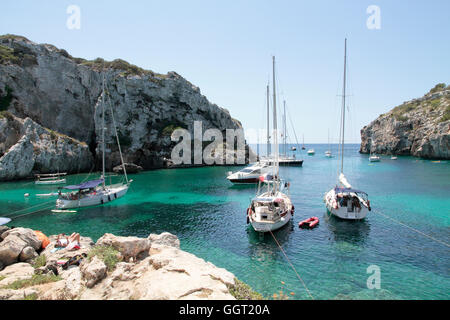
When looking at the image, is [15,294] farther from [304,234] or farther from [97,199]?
[97,199]

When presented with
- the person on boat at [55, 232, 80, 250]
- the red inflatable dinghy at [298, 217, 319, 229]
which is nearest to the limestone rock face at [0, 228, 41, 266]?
the person on boat at [55, 232, 80, 250]

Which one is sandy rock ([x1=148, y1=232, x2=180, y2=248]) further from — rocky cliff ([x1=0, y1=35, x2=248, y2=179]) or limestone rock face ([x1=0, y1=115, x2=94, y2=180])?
rocky cliff ([x1=0, y1=35, x2=248, y2=179])

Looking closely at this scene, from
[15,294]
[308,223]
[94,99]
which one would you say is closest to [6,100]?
[94,99]

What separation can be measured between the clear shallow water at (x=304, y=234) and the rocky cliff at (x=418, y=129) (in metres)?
60.5

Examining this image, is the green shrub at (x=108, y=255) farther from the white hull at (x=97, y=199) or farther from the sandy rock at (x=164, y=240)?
the white hull at (x=97, y=199)

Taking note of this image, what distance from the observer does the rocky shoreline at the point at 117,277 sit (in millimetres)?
9155

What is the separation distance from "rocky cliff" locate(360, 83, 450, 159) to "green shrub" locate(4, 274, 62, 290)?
374 ft

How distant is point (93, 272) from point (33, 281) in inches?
126

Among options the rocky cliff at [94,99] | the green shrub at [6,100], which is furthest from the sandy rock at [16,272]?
the green shrub at [6,100]

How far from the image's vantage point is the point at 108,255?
503 inches

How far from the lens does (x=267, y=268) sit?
17859 mm
